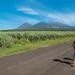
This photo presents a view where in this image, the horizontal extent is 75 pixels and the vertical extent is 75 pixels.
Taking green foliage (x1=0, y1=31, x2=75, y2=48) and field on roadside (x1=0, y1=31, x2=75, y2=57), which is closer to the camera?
field on roadside (x1=0, y1=31, x2=75, y2=57)

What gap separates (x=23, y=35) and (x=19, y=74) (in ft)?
125

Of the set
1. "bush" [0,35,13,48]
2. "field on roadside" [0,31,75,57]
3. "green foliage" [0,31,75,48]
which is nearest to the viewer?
"field on roadside" [0,31,75,57]

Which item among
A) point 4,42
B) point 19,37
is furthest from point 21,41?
point 4,42

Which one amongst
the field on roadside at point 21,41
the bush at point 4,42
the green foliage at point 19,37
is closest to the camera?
the field on roadside at point 21,41

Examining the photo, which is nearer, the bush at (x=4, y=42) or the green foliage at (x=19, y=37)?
the bush at (x=4, y=42)

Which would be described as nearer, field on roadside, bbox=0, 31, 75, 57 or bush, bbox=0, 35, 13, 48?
field on roadside, bbox=0, 31, 75, 57

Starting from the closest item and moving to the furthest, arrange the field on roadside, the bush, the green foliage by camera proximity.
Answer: the field on roadside
the bush
the green foliage

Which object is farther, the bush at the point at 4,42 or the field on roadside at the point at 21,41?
the bush at the point at 4,42

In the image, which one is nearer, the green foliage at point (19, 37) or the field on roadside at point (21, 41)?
the field on roadside at point (21, 41)

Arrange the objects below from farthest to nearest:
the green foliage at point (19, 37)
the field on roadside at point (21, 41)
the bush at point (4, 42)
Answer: the green foliage at point (19, 37) < the bush at point (4, 42) < the field on roadside at point (21, 41)

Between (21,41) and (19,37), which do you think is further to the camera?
(19,37)

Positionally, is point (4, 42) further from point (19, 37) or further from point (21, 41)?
point (19, 37)

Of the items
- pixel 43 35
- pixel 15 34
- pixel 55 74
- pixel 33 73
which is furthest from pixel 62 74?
pixel 43 35

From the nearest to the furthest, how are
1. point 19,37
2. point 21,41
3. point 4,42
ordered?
point 4,42
point 21,41
point 19,37
